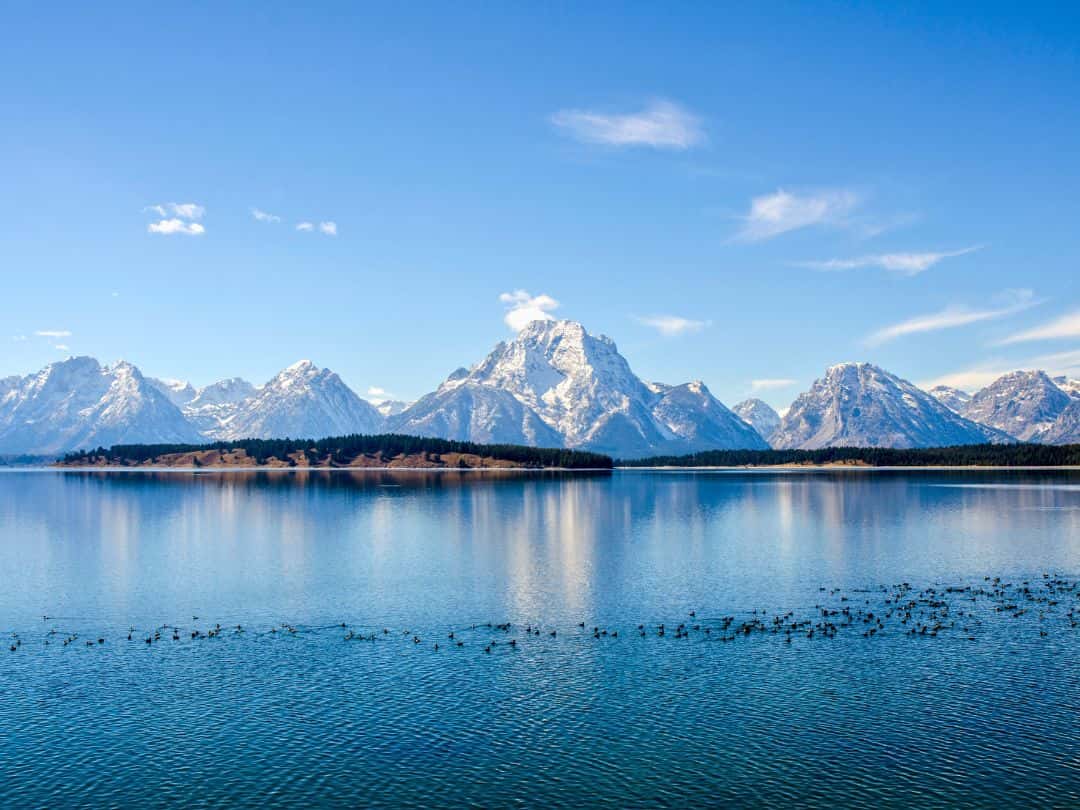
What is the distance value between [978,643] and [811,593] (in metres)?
23.7

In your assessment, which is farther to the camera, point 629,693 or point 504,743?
point 629,693

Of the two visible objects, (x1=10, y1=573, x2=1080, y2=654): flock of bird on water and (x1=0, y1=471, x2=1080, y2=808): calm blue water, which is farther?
(x1=10, y1=573, x2=1080, y2=654): flock of bird on water

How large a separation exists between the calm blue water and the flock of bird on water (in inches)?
19.0

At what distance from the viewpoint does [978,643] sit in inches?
2717

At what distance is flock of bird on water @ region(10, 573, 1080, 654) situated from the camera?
71438mm

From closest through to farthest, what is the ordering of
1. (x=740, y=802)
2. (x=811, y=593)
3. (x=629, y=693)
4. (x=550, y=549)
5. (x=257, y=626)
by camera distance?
(x=740, y=802) < (x=629, y=693) < (x=257, y=626) < (x=811, y=593) < (x=550, y=549)

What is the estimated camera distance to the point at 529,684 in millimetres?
58375

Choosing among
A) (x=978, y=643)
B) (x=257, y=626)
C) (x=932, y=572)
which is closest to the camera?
(x=978, y=643)

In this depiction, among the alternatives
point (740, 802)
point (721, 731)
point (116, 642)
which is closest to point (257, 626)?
point (116, 642)

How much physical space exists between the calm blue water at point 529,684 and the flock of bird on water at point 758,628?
1.58ft

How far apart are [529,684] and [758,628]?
2616 centimetres

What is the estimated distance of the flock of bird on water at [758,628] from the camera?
71.4m

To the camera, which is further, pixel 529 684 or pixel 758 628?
pixel 758 628

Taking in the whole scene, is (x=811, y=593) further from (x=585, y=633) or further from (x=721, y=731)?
(x=721, y=731)
